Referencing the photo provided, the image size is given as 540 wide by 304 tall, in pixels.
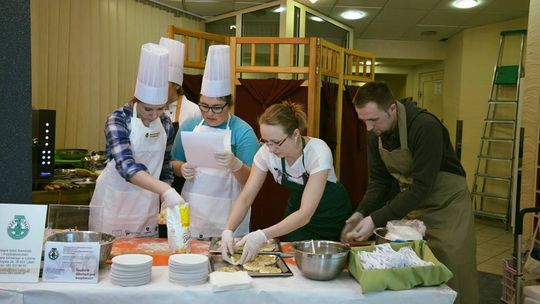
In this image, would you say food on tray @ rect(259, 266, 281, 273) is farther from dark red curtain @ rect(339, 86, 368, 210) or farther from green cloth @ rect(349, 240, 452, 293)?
dark red curtain @ rect(339, 86, 368, 210)

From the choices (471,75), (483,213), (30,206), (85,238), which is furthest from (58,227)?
(471,75)

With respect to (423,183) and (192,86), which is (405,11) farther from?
(423,183)

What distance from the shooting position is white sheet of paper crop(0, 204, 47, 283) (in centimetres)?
149

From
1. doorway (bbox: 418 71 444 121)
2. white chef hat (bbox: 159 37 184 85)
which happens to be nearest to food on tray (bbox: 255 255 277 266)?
white chef hat (bbox: 159 37 184 85)

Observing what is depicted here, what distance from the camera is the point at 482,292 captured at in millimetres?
3531

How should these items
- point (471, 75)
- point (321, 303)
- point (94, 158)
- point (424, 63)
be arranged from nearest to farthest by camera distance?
1. point (321, 303)
2. point (94, 158)
3. point (471, 75)
4. point (424, 63)

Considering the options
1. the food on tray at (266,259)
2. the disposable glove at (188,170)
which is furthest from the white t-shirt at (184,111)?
the food on tray at (266,259)

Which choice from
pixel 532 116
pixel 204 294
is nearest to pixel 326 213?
pixel 204 294

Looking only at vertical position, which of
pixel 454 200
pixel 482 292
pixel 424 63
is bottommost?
pixel 482 292

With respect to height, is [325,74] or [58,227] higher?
[325,74]

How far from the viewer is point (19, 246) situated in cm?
150

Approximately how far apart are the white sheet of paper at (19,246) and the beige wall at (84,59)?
128 inches

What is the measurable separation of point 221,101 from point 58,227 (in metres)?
0.94

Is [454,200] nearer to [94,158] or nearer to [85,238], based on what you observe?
[85,238]
